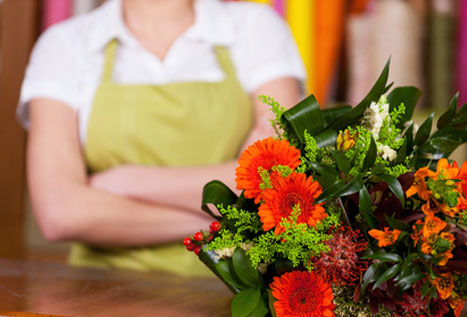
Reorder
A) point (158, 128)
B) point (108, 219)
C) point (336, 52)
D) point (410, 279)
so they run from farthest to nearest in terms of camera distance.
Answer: point (336, 52) → point (158, 128) → point (108, 219) → point (410, 279)

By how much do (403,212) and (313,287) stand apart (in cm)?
10

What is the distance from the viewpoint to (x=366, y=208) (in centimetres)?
43

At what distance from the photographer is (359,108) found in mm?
487

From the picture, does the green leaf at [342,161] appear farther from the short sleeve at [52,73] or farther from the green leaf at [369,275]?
the short sleeve at [52,73]

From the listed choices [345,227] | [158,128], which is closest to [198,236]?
[345,227]

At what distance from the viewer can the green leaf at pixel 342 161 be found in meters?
0.44

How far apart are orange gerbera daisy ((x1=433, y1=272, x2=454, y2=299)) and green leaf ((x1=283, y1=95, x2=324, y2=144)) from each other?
158mm

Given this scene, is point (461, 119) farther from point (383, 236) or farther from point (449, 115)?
point (383, 236)

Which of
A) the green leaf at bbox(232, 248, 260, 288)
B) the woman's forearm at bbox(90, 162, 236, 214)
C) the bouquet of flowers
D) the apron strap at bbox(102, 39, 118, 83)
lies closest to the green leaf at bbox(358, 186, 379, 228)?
the bouquet of flowers

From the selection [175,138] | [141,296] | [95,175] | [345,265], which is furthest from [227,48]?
[345,265]

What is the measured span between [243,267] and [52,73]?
672 millimetres

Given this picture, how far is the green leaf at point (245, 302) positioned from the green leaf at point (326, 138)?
141mm

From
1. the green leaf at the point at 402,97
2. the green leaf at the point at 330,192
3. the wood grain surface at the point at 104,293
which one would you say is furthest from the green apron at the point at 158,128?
the green leaf at the point at 330,192

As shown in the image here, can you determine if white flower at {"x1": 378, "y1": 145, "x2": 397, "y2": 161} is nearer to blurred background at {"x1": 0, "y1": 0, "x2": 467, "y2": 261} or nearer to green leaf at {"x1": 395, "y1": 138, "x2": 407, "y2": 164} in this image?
green leaf at {"x1": 395, "y1": 138, "x2": 407, "y2": 164}
